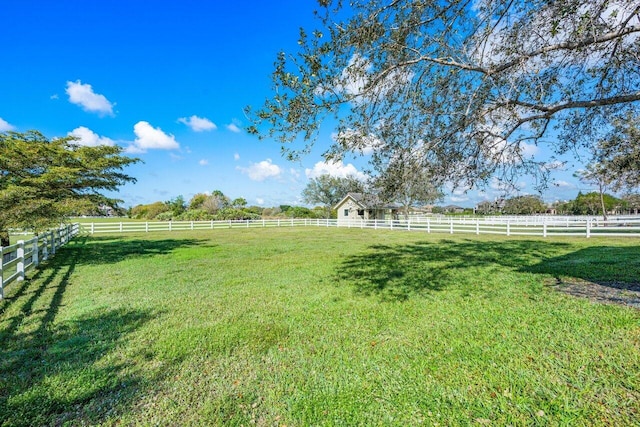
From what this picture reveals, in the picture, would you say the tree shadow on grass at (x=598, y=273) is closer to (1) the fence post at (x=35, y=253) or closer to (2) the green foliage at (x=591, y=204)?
(1) the fence post at (x=35, y=253)

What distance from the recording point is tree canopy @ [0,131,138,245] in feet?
28.1

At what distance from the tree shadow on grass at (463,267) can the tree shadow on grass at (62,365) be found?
4.30 metres

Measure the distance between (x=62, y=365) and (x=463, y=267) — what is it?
8930 millimetres

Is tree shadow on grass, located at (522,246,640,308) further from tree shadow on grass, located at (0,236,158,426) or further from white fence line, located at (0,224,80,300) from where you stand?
white fence line, located at (0,224,80,300)

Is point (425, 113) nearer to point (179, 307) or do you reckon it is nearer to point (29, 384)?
point (179, 307)

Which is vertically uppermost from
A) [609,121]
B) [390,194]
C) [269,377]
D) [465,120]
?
[609,121]

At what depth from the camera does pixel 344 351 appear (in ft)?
12.2

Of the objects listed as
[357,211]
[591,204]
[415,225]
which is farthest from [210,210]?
[591,204]

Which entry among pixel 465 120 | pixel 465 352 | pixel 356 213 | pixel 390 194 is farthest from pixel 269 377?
pixel 356 213

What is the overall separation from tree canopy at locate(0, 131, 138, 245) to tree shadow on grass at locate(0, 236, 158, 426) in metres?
4.08

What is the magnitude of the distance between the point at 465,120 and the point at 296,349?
4.13 meters

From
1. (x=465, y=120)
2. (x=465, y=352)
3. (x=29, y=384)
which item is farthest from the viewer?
(x=465, y=120)

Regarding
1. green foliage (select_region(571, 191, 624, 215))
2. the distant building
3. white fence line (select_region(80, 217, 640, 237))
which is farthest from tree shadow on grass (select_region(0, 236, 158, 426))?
green foliage (select_region(571, 191, 624, 215))

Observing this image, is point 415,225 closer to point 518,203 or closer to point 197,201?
point 518,203
